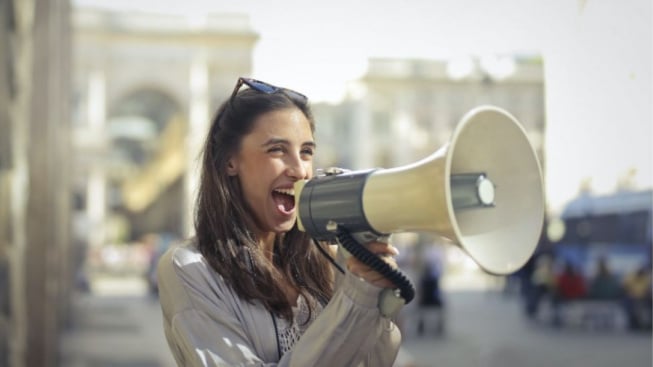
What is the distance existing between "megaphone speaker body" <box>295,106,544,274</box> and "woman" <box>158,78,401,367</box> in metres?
0.07

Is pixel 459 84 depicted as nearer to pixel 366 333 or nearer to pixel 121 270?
pixel 366 333

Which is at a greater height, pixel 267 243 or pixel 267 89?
pixel 267 89

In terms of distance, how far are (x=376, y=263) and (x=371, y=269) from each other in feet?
0.04

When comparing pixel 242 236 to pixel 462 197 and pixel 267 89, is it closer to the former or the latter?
pixel 267 89

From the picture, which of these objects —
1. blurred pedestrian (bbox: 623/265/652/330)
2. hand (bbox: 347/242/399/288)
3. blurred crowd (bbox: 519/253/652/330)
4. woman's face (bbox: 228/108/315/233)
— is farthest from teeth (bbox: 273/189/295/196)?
blurred crowd (bbox: 519/253/652/330)

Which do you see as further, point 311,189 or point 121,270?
point 121,270

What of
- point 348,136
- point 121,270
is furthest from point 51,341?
point 121,270

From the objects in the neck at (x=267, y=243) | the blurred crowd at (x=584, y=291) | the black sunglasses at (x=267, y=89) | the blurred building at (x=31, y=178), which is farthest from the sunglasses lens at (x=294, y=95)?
the blurred building at (x=31, y=178)

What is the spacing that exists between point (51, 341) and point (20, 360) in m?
3.88

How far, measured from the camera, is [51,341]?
9.95 m

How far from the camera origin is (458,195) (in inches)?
47.3

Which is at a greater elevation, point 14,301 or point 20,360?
point 14,301

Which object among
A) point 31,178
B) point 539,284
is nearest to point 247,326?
point 31,178

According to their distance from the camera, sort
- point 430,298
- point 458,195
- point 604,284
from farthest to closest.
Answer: point 430,298
point 604,284
point 458,195
